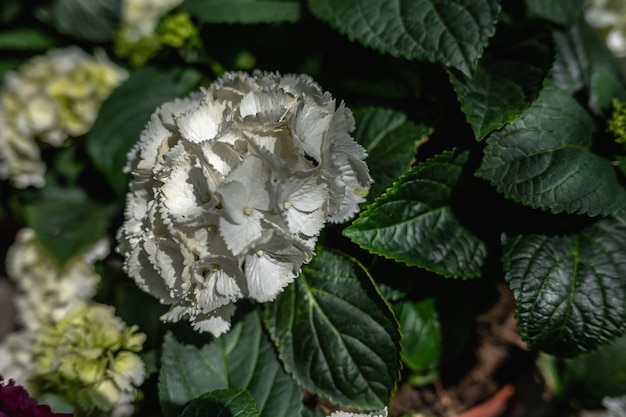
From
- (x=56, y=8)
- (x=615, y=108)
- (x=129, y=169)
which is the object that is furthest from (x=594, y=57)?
(x=56, y=8)

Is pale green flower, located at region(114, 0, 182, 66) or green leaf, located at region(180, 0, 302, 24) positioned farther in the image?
pale green flower, located at region(114, 0, 182, 66)

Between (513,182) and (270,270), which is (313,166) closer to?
(270,270)

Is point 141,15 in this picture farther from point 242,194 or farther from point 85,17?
point 242,194

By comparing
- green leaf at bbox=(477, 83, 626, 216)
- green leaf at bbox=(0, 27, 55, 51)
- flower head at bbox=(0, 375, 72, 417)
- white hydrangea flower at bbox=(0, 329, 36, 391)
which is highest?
green leaf at bbox=(477, 83, 626, 216)

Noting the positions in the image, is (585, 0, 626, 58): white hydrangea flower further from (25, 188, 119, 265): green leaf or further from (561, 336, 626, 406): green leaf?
(25, 188, 119, 265): green leaf

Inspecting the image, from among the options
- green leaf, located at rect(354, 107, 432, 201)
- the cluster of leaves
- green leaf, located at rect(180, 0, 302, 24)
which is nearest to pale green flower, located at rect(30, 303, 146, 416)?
the cluster of leaves

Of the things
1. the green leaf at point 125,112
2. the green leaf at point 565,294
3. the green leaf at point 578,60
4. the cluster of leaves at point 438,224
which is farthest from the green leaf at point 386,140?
the green leaf at point 125,112

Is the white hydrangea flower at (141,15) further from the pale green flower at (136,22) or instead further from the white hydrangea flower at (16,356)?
the white hydrangea flower at (16,356)
